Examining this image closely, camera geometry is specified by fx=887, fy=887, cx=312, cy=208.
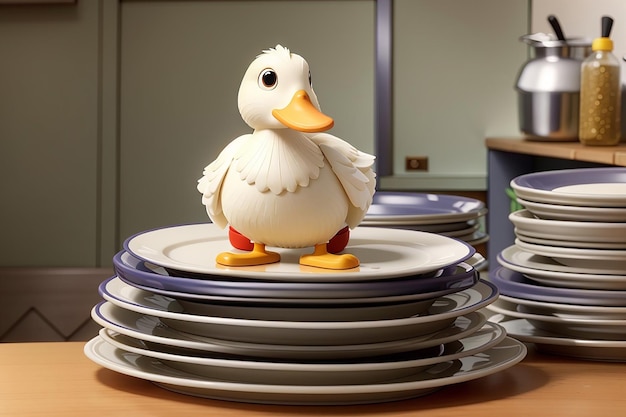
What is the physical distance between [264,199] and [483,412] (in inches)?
7.4

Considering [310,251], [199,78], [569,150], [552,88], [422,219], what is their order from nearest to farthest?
[310,251] → [422,219] → [569,150] → [552,88] → [199,78]

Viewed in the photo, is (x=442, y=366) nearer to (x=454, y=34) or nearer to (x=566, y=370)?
(x=566, y=370)

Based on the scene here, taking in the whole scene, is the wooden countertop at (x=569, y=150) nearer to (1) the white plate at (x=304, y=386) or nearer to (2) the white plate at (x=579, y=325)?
(2) the white plate at (x=579, y=325)

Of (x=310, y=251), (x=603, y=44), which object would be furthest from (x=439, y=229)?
(x=603, y=44)

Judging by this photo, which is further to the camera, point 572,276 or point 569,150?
point 569,150

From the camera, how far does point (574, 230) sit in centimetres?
67

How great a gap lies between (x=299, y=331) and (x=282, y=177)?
10 centimetres

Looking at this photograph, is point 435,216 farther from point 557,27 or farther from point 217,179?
point 557,27

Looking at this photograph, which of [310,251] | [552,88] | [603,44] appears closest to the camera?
[310,251]

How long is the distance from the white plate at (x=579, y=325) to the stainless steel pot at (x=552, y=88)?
1451 mm

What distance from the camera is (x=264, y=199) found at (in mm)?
567

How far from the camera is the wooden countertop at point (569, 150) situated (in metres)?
1.36

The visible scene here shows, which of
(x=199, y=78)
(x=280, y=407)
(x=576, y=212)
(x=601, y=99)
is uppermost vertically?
(x=199, y=78)

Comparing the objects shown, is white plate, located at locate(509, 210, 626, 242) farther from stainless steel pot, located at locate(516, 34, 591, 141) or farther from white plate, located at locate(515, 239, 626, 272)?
stainless steel pot, located at locate(516, 34, 591, 141)
